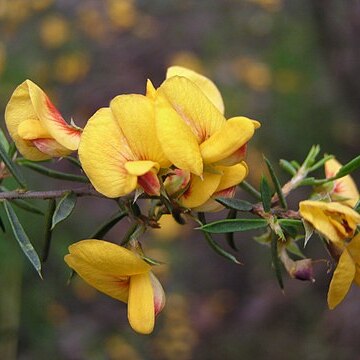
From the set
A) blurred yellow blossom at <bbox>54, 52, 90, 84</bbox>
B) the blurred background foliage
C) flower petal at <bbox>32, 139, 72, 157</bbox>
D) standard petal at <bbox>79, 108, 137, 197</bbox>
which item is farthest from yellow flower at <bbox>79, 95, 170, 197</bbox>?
blurred yellow blossom at <bbox>54, 52, 90, 84</bbox>

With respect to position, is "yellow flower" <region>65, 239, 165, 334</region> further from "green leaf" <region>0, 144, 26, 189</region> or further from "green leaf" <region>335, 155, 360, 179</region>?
"green leaf" <region>335, 155, 360, 179</region>

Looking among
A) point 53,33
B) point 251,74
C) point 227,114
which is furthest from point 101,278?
point 251,74

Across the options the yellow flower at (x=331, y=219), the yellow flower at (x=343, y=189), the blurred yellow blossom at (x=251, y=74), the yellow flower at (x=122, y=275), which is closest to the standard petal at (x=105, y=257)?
the yellow flower at (x=122, y=275)

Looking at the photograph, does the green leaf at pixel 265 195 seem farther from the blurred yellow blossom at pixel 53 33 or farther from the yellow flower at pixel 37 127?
the blurred yellow blossom at pixel 53 33

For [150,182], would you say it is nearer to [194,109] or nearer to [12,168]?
[194,109]

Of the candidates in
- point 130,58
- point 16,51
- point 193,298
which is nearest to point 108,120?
point 193,298

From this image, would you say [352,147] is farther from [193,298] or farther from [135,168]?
[135,168]
